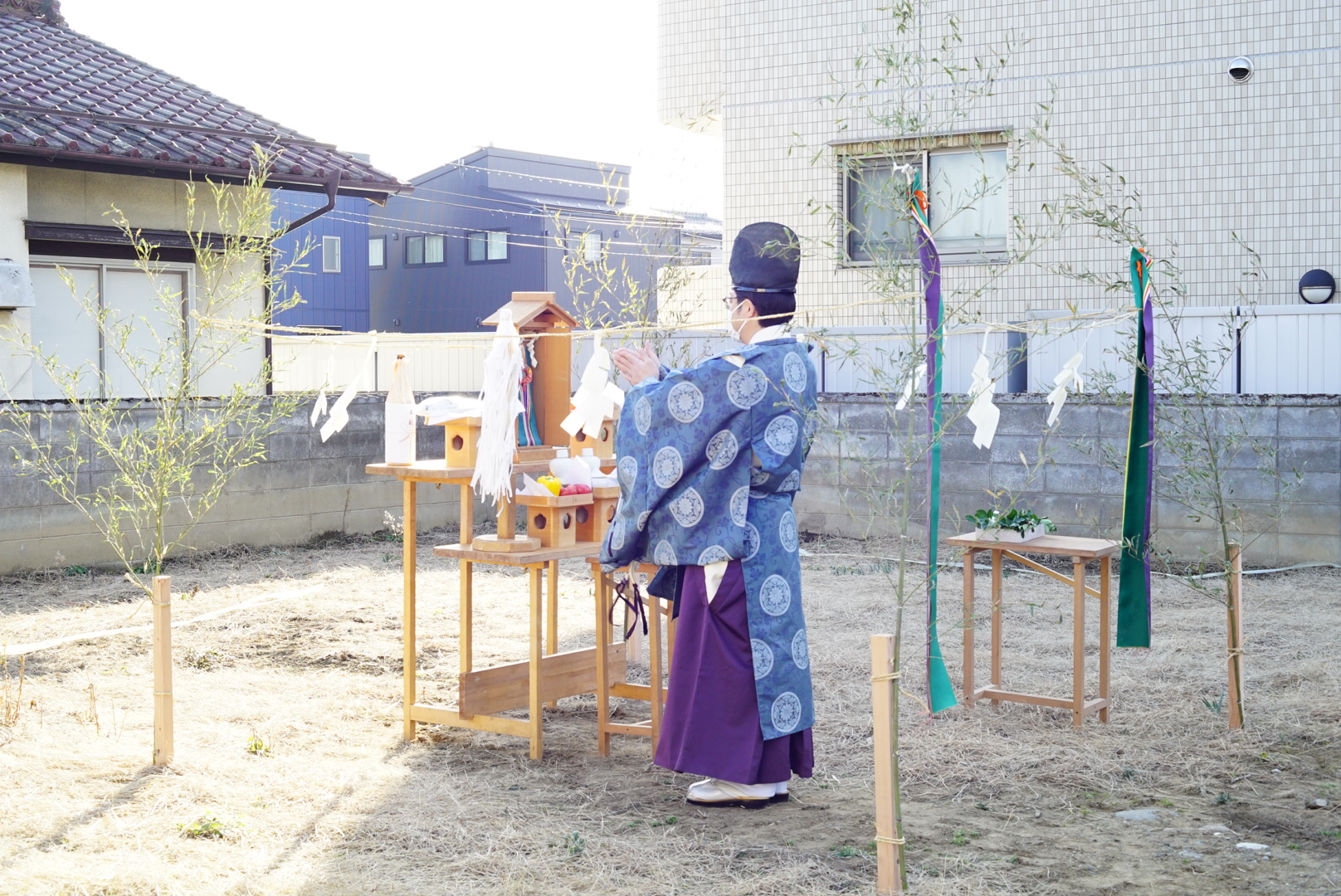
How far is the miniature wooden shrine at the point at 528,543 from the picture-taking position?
4.57 meters

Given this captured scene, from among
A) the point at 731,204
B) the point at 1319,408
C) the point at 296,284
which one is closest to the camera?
the point at 1319,408

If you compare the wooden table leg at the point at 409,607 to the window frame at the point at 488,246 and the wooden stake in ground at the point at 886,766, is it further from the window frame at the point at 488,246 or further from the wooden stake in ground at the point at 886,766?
the window frame at the point at 488,246

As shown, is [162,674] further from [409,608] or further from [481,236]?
[481,236]

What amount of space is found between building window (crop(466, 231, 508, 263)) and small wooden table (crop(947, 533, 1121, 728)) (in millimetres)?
17208

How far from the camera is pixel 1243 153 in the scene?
8.96 meters

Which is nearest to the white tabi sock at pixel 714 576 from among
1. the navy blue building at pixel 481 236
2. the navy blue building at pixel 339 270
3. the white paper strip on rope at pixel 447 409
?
the white paper strip on rope at pixel 447 409

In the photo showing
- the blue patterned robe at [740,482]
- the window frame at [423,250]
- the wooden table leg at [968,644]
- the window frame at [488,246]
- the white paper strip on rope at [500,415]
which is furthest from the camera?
the window frame at [423,250]

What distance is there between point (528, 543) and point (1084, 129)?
22.0 feet

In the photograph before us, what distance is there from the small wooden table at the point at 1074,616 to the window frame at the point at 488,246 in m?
17.1

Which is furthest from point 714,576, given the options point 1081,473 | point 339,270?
point 339,270

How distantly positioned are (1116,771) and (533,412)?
252 cm

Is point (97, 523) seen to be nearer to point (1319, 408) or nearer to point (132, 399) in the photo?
point (132, 399)

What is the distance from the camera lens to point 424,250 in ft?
75.7

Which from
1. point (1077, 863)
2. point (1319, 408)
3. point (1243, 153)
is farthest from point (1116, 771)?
point (1243, 153)
